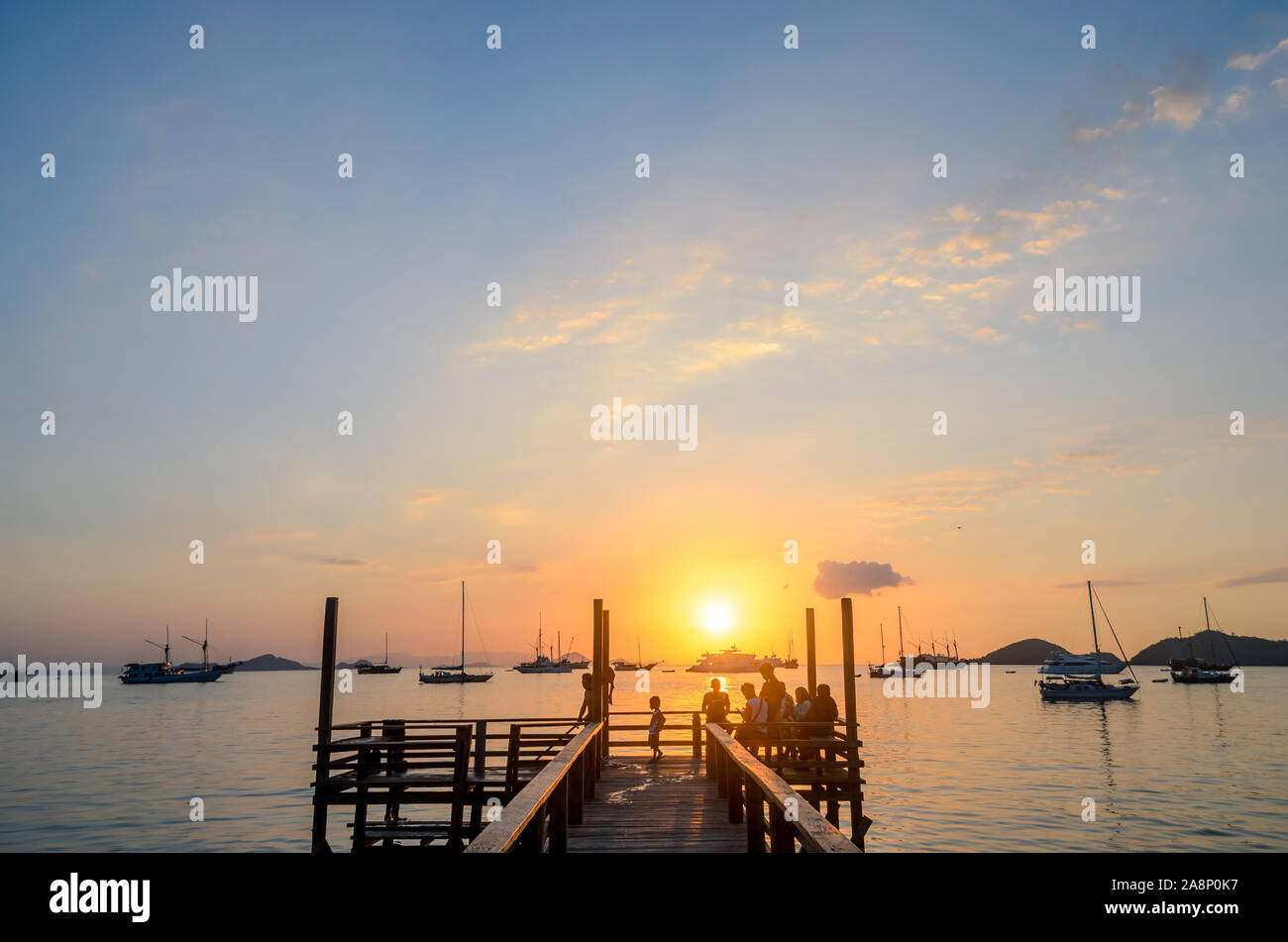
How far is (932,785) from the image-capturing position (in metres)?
41.1

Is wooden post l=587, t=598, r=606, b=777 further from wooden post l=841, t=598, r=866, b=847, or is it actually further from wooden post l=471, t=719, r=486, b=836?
wooden post l=841, t=598, r=866, b=847

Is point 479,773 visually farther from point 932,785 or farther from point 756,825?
point 932,785

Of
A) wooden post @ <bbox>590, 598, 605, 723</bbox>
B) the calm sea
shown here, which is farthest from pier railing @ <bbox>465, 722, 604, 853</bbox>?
the calm sea

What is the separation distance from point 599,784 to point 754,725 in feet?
11.1

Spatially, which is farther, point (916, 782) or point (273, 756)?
point (273, 756)

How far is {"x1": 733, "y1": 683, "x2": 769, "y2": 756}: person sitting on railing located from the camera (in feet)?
54.6

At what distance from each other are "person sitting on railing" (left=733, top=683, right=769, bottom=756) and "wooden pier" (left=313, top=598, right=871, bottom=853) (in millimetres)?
297

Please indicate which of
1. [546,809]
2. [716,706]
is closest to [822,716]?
[716,706]

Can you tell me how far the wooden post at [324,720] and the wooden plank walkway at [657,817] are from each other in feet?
16.4
